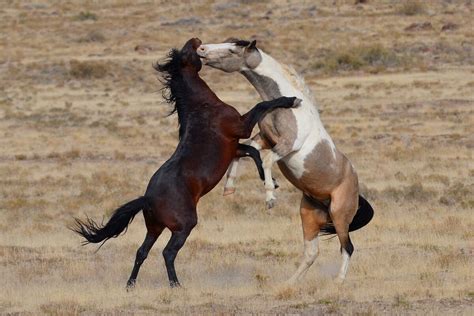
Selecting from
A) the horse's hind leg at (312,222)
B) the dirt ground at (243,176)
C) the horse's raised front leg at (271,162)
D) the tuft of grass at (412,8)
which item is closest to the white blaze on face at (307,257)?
the horse's hind leg at (312,222)

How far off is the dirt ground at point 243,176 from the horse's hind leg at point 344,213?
0.85ft

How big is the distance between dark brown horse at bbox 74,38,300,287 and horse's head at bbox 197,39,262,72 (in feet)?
0.53

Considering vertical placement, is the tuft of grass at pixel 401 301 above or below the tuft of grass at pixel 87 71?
above

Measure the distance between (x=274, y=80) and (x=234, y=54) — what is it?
45 cm

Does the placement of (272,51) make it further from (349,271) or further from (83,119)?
(349,271)

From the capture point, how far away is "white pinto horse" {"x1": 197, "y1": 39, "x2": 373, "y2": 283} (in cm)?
990

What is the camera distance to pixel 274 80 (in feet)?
33.2

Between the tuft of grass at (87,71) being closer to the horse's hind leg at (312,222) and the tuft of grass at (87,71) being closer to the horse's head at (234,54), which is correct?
the horse's hind leg at (312,222)

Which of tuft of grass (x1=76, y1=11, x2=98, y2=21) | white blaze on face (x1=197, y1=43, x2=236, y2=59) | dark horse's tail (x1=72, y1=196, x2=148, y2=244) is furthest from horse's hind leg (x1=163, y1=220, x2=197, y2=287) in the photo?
tuft of grass (x1=76, y1=11, x2=98, y2=21)

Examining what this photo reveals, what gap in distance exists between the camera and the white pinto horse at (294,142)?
9898 millimetres

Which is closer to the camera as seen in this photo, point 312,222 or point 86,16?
point 312,222

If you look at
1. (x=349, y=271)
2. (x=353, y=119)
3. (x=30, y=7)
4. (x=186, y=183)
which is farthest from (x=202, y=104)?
(x=30, y=7)

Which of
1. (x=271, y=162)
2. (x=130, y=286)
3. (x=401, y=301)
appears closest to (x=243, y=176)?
(x=130, y=286)

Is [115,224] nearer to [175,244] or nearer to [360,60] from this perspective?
[175,244]
